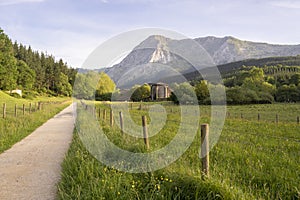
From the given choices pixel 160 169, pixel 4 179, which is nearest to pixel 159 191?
pixel 160 169

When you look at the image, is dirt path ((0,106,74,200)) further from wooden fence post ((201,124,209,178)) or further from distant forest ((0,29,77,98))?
distant forest ((0,29,77,98))

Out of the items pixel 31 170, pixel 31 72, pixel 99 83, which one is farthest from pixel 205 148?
pixel 31 72

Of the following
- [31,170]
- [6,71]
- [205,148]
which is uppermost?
[6,71]

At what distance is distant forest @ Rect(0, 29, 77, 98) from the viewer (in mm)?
61688

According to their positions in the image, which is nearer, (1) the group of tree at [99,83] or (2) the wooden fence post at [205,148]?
(2) the wooden fence post at [205,148]

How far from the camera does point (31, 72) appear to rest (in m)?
78.8

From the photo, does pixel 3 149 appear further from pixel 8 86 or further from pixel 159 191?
pixel 8 86

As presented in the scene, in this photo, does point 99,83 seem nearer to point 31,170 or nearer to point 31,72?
point 31,170

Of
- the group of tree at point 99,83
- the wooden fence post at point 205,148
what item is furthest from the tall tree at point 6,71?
the wooden fence post at point 205,148

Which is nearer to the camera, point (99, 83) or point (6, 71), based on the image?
point (99, 83)

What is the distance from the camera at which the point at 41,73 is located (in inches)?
3681

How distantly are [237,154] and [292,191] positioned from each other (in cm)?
275

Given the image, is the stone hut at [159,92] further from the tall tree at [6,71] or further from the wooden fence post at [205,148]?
the tall tree at [6,71]

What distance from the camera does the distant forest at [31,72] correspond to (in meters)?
61.7
